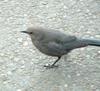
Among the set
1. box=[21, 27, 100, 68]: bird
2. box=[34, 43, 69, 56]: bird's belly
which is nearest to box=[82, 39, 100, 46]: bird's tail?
box=[21, 27, 100, 68]: bird

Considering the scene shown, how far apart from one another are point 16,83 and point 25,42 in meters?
0.80

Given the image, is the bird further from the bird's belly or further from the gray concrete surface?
the gray concrete surface

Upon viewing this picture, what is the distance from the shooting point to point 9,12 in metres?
5.33

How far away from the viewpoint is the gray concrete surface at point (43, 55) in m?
4.03

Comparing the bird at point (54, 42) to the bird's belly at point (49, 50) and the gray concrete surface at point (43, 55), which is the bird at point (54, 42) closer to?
the bird's belly at point (49, 50)

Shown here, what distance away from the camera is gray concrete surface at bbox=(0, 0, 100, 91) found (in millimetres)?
4027

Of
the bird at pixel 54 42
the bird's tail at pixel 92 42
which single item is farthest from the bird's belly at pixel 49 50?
the bird's tail at pixel 92 42

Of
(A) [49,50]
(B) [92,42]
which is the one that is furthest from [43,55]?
(B) [92,42]

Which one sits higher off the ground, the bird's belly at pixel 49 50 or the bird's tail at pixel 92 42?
the bird's tail at pixel 92 42

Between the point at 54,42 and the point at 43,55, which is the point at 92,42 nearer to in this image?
the point at 54,42

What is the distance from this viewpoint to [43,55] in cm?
444

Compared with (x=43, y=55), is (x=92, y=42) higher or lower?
higher

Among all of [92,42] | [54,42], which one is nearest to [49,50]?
[54,42]

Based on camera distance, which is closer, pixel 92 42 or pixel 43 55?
pixel 92 42
